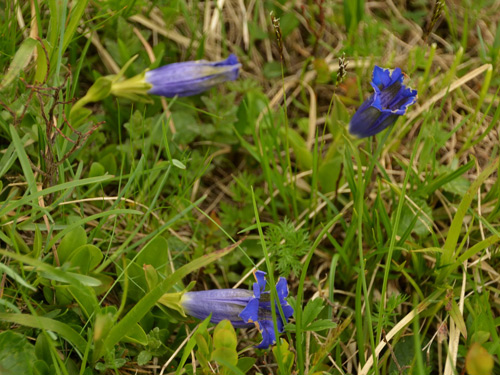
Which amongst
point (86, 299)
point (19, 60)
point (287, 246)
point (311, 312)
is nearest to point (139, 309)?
point (86, 299)

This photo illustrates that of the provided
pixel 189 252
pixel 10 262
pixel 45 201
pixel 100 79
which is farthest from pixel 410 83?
pixel 10 262

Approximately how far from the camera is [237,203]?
2.30 m

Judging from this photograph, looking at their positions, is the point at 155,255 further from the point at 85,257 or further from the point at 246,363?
the point at 246,363

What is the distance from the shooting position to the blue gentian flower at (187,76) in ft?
7.22

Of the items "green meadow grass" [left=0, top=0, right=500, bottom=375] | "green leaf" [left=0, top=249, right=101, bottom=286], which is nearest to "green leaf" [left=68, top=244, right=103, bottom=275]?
"green meadow grass" [left=0, top=0, right=500, bottom=375]

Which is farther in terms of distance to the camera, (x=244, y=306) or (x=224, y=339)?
(x=244, y=306)

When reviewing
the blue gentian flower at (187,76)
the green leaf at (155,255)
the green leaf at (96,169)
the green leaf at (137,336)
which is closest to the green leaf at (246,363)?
the green leaf at (137,336)

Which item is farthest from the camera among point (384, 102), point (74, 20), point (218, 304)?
point (384, 102)

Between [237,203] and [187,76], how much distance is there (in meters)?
0.55

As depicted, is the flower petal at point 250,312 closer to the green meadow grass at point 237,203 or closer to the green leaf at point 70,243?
the green meadow grass at point 237,203

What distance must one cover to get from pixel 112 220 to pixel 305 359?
812mm

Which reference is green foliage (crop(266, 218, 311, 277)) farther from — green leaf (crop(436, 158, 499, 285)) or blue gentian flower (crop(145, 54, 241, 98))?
blue gentian flower (crop(145, 54, 241, 98))

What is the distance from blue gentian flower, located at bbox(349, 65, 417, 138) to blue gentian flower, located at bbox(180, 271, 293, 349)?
689mm

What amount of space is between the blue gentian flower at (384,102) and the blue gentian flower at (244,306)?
27.1 inches
